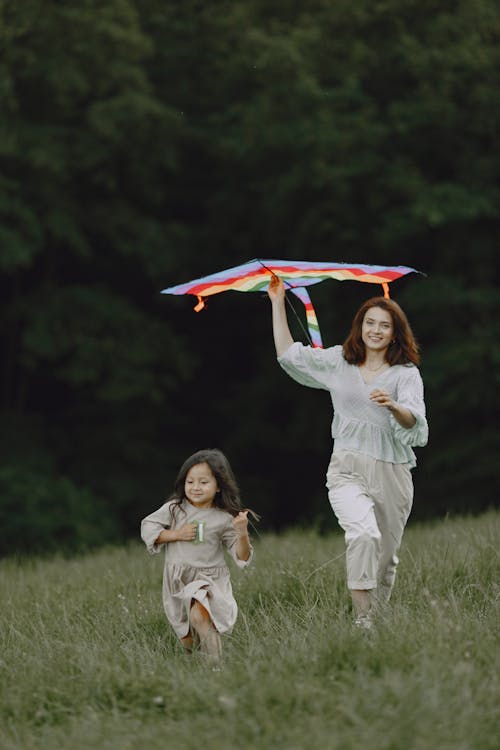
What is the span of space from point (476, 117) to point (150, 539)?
13.0 m

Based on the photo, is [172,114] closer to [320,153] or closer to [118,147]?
[118,147]

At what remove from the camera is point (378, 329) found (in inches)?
247

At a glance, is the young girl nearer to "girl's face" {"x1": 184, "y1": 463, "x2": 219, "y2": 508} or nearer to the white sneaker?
"girl's face" {"x1": 184, "y1": 463, "x2": 219, "y2": 508}

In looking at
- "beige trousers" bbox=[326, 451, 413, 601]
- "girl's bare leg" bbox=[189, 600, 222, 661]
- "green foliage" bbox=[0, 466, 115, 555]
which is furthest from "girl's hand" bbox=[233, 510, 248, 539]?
"green foliage" bbox=[0, 466, 115, 555]

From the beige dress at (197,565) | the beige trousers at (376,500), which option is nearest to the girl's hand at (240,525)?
the beige dress at (197,565)

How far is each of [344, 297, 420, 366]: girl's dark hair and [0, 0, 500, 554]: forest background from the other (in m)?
10.6

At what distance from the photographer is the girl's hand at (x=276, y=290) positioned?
654 cm

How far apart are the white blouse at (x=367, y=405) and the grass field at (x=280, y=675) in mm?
856

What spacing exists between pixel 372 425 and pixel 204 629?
1429 millimetres

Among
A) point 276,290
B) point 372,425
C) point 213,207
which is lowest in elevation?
point 372,425

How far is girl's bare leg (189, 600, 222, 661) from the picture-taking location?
223 inches

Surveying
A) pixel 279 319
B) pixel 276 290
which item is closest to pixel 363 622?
pixel 279 319

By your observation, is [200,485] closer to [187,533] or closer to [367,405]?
[187,533]

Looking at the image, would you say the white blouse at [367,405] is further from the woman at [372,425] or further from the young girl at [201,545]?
the young girl at [201,545]
